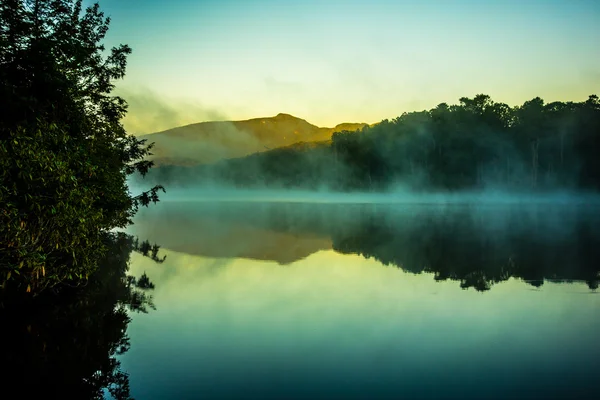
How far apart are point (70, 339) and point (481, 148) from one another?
401ft

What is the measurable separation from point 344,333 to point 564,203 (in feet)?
347

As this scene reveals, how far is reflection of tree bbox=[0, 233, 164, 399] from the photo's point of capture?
33.1 feet

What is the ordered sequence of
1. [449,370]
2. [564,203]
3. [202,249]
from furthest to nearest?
[564,203] < [202,249] < [449,370]

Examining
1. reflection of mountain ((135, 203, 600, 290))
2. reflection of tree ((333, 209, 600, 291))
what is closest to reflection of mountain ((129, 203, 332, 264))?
reflection of mountain ((135, 203, 600, 290))

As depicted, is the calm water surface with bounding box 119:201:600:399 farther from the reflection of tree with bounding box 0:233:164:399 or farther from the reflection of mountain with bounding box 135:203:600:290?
the reflection of tree with bounding box 0:233:164:399

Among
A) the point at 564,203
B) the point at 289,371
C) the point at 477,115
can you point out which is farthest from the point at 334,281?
the point at 477,115

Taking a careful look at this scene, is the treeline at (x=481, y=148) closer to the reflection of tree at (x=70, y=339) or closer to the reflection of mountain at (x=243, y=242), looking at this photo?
the reflection of mountain at (x=243, y=242)

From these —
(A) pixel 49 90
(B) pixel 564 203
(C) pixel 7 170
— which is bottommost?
(B) pixel 564 203

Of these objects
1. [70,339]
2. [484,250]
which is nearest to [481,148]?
[484,250]

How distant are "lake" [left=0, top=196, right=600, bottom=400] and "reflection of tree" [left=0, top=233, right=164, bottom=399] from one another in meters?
0.06

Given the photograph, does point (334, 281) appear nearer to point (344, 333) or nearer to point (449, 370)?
point (344, 333)

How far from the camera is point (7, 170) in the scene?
10078mm

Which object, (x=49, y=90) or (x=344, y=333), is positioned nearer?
(x=49, y=90)

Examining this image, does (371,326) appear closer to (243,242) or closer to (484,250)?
(484,250)
